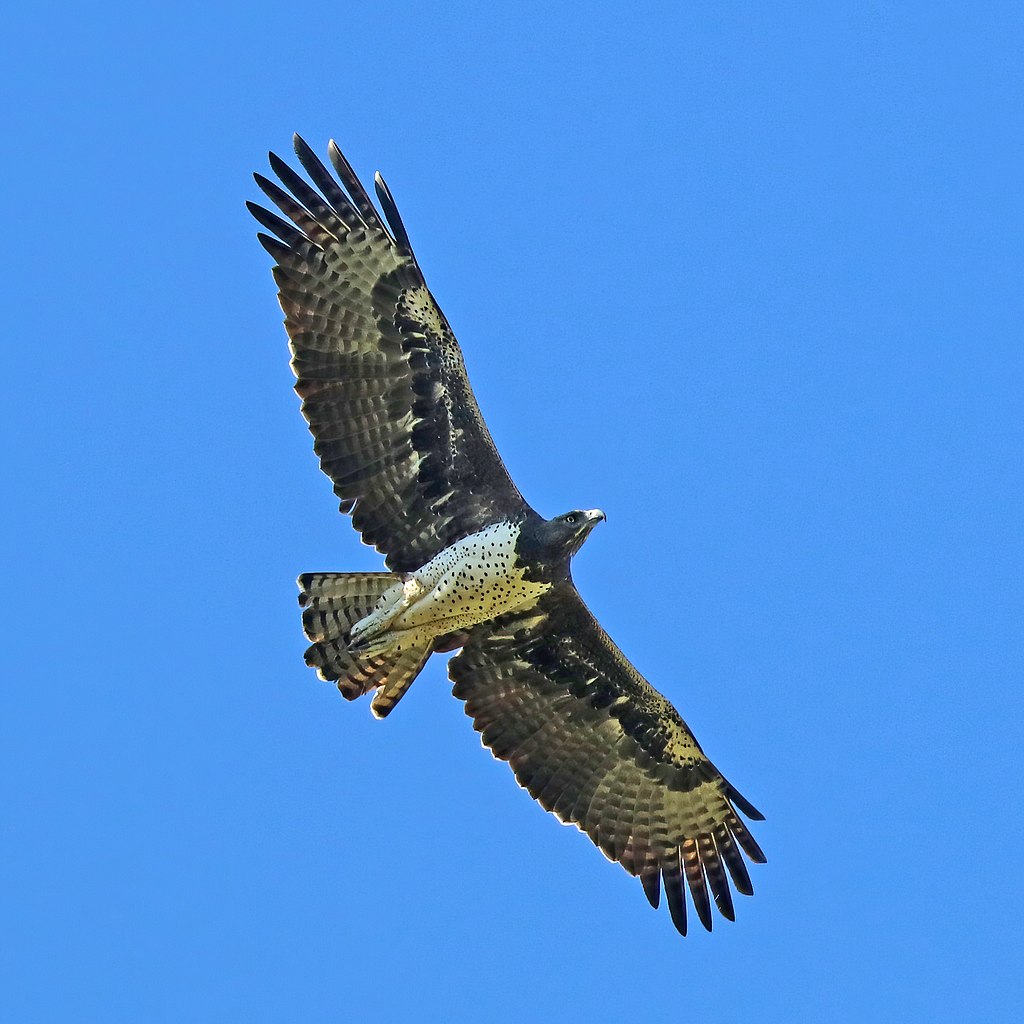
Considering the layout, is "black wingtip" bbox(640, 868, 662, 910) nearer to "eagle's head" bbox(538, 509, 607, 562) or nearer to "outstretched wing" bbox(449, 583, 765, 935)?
"outstretched wing" bbox(449, 583, 765, 935)

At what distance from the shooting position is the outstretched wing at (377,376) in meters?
18.1

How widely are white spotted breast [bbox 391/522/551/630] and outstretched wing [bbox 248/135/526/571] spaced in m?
0.27

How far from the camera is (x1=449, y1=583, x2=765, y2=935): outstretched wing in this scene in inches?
739

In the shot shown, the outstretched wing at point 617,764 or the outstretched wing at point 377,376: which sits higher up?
the outstretched wing at point 377,376

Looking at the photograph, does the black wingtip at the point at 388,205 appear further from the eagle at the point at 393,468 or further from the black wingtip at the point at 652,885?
the black wingtip at the point at 652,885

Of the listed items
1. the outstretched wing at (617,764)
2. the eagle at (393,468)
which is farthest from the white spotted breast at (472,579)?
the outstretched wing at (617,764)

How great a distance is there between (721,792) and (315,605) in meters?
3.73

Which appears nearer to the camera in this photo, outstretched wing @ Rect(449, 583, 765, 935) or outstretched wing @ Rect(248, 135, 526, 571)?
outstretched wing @ Rect(248, 135, 526, 571)

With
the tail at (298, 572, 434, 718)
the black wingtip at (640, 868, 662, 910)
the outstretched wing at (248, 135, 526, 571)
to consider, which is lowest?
the black wingtip at (640, 868, 662, 910)

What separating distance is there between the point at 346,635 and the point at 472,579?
1144mm

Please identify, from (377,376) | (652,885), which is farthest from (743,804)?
(377,376)

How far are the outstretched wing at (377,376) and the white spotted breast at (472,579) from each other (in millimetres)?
267

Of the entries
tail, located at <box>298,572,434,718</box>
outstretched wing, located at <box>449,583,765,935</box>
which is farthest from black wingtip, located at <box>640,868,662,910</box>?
tail, located at <box>298,572,434,718</box>

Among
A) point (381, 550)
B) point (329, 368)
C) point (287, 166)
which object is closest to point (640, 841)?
point (381, 550)
